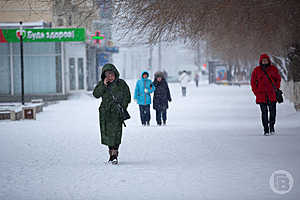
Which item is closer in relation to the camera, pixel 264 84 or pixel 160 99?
pixel 264 84

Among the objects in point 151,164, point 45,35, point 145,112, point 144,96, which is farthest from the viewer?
point 45,35

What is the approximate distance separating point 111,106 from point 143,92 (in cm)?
820

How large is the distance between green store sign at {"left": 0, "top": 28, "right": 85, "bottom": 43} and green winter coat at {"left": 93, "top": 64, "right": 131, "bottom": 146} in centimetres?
2692

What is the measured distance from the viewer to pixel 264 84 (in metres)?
13.6

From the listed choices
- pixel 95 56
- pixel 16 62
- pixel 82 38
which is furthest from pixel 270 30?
pixel 95 56

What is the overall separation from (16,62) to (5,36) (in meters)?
2.74

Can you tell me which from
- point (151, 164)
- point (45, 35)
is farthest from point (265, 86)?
point (45, 35)

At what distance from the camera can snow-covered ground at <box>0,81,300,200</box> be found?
24.4 feet

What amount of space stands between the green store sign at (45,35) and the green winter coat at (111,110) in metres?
26.9

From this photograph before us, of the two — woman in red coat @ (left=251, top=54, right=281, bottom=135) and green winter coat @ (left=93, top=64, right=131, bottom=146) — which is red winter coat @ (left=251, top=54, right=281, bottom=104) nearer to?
woman in red coat @ (left=251, top=54, right=281, bottom=135)

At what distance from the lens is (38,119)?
71.6 feet

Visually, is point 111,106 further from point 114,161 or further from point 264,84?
point 264,84

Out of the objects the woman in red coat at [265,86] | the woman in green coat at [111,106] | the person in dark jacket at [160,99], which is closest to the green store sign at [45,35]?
the person in dark jacket at [160,99]

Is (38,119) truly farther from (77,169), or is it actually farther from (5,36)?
(5,36)
